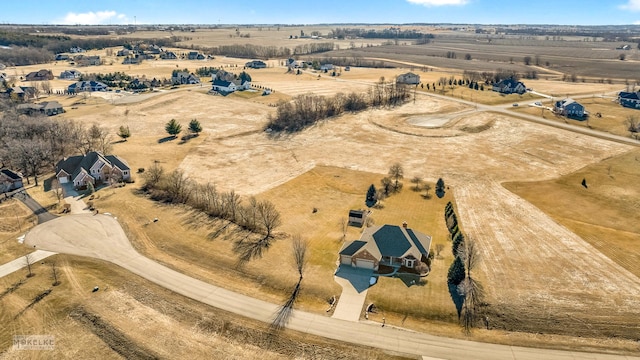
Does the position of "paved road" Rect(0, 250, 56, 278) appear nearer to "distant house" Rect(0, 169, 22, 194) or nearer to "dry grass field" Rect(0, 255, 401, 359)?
"dry grass field" Rect(0, 255, 401, 359)

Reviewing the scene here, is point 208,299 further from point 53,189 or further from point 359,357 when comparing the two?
point 53,189

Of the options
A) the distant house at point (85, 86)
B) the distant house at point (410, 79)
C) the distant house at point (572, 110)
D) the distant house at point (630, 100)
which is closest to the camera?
the distant house at point (572, 110)

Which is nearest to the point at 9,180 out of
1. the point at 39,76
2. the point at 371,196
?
the point at 371,196

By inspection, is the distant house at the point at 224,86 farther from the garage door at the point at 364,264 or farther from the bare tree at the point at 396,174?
the garage door at the point at 364,264

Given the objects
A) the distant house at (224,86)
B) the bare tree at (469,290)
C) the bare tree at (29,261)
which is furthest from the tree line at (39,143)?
the bare tree at (469,290)

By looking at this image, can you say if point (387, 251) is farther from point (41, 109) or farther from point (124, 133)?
point (41, 109)
